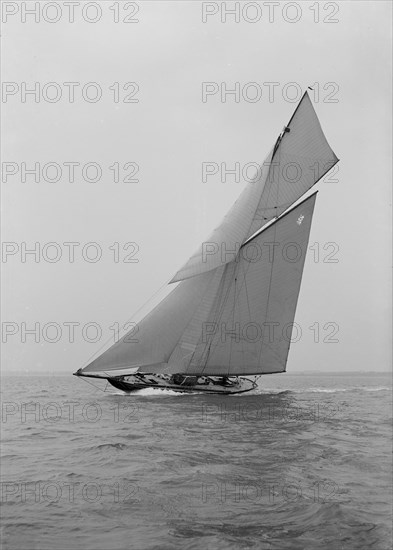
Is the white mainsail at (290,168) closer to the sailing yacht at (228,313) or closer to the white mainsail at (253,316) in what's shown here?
the sailing yacht at (228,313)

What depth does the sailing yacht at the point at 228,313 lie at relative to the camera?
2880 cm

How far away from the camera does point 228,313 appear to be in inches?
1210

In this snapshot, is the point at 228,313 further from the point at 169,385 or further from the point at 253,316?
the point at 169,385

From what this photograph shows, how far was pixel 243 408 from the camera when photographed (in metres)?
24.4

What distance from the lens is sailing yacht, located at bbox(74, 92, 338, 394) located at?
28797 millimetres

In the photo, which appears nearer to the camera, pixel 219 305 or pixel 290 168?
pixel 219 305

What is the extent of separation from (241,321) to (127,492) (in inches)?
888

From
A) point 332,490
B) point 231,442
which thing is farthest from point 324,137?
point 332,490

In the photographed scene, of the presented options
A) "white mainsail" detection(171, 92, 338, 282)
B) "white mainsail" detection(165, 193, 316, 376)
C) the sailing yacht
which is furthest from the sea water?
"white mainsail" detection(171, 92, 338, 282)

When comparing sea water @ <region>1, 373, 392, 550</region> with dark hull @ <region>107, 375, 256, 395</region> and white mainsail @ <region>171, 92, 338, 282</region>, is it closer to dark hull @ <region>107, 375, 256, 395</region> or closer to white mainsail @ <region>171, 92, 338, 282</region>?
dark hull @ <region>107, 375, 256, 395</region>

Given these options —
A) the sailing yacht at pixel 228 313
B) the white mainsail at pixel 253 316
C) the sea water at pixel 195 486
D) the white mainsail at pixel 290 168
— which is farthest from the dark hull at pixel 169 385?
the sea water at pixel 195 486

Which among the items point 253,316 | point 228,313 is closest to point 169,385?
point 228,313

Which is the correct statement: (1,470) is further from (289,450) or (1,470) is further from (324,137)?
(324,137)

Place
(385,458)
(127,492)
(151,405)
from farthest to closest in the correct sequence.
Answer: (151,405) < (385,458) < (127,492)
